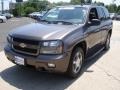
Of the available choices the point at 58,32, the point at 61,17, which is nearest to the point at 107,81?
the point at 58,32

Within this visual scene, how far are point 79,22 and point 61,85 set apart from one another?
180 cm

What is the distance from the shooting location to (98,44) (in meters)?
7.58

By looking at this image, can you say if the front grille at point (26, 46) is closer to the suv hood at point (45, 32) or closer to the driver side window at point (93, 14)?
the suv hood at point (45, 32)

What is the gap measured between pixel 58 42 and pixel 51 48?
0.20 metres

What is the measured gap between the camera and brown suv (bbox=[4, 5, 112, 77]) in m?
5.09

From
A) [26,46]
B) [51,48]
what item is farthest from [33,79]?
[51,48]

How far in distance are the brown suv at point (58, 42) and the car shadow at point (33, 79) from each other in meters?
0.32

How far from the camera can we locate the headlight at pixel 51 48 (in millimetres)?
5082

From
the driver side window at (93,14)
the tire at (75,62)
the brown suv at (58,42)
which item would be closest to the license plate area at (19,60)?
the brown suv at (58,42)

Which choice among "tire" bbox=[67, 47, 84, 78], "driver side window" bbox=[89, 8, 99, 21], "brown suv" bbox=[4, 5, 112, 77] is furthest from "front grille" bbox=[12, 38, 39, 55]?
"driver side window" bbox=[89, 8, 99, 21]

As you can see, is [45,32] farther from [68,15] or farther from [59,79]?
[68,15]

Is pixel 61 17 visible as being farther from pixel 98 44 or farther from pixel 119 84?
pixel 119 84

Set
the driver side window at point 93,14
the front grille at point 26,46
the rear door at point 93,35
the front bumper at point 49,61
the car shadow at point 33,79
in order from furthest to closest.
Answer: the driver side window at point 93,14 < the rear door at point 93,35 < the car shadow at point 33,79 < the front grille at point 26,46 < the front bumper at point 49,61

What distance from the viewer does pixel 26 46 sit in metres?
5.29
